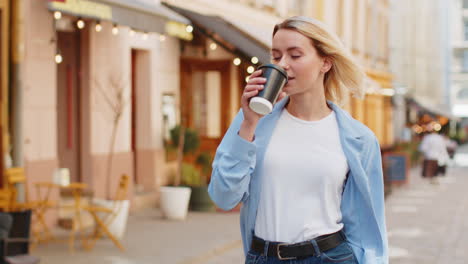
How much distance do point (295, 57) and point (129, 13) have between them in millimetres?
9258

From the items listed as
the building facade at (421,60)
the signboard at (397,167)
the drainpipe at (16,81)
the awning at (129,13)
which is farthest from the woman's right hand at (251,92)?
the building facade at (421,60)

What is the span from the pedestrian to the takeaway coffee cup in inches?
843

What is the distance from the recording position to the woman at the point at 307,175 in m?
3.34

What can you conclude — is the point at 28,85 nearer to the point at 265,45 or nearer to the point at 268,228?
the point at 265,45

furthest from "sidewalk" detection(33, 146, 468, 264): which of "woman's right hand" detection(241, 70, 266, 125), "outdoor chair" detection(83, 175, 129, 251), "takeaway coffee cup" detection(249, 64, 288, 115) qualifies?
"takeaway coffee cup" detection(249, 64, 288, 115)

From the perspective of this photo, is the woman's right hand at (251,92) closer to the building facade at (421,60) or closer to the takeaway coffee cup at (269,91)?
the takeaway coffee cup at (269,91)

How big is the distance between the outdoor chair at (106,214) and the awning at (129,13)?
6.83 feet

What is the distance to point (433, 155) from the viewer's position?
24.2 m

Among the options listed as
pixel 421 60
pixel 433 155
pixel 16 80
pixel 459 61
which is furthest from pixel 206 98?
pixel 459 61

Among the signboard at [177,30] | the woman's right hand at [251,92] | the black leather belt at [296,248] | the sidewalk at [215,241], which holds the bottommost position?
the sidewalk at [215,241]

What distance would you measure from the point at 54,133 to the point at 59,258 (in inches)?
109

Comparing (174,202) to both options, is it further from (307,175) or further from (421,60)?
(421,60)

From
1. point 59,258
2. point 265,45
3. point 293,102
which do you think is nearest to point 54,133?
point 59,258

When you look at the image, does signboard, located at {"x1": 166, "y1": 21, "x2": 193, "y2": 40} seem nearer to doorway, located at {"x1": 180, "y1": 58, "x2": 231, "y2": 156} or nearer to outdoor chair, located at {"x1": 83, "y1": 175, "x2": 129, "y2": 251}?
doorway, located at {"x1": 180, "y1": 58, "x2": 231, "y2": 156}
